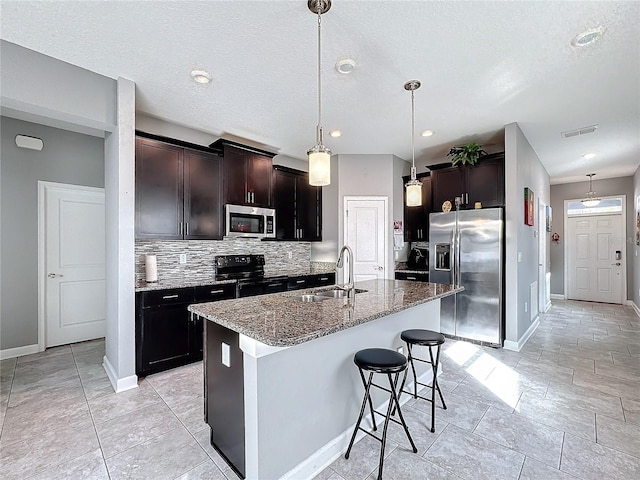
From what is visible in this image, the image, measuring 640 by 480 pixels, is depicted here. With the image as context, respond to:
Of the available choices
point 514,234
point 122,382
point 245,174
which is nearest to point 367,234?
point 514,234

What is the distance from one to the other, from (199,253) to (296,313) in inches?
99.6

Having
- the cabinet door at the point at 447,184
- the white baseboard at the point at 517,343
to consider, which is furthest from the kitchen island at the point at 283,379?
the cabinet door at the point at 447,184

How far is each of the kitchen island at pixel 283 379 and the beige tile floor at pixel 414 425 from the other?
0.64 feet

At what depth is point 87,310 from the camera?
13.4ft

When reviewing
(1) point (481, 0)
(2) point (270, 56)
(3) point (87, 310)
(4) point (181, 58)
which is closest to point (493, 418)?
(1) point (481, 0)

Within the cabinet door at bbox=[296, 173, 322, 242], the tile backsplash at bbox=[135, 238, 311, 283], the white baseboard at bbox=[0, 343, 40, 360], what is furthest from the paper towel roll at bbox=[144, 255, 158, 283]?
the cabinet door at bbox=[296, 173, 322, 242]

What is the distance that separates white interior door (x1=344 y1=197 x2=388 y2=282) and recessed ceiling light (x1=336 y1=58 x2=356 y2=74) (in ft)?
8.16

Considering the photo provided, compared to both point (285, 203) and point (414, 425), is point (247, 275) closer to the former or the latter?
point (285, 203)

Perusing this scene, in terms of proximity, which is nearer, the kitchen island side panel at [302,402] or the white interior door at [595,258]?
the kitchen island side panel at [302,402]

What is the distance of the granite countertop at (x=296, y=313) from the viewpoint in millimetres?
1394

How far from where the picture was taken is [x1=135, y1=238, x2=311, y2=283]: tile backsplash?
3.46 metres

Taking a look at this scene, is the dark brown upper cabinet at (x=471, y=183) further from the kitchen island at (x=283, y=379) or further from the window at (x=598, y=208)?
the window at (x=598, y=208)

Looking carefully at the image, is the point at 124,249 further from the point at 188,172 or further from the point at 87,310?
the point at 87,310

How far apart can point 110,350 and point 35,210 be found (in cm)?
209
